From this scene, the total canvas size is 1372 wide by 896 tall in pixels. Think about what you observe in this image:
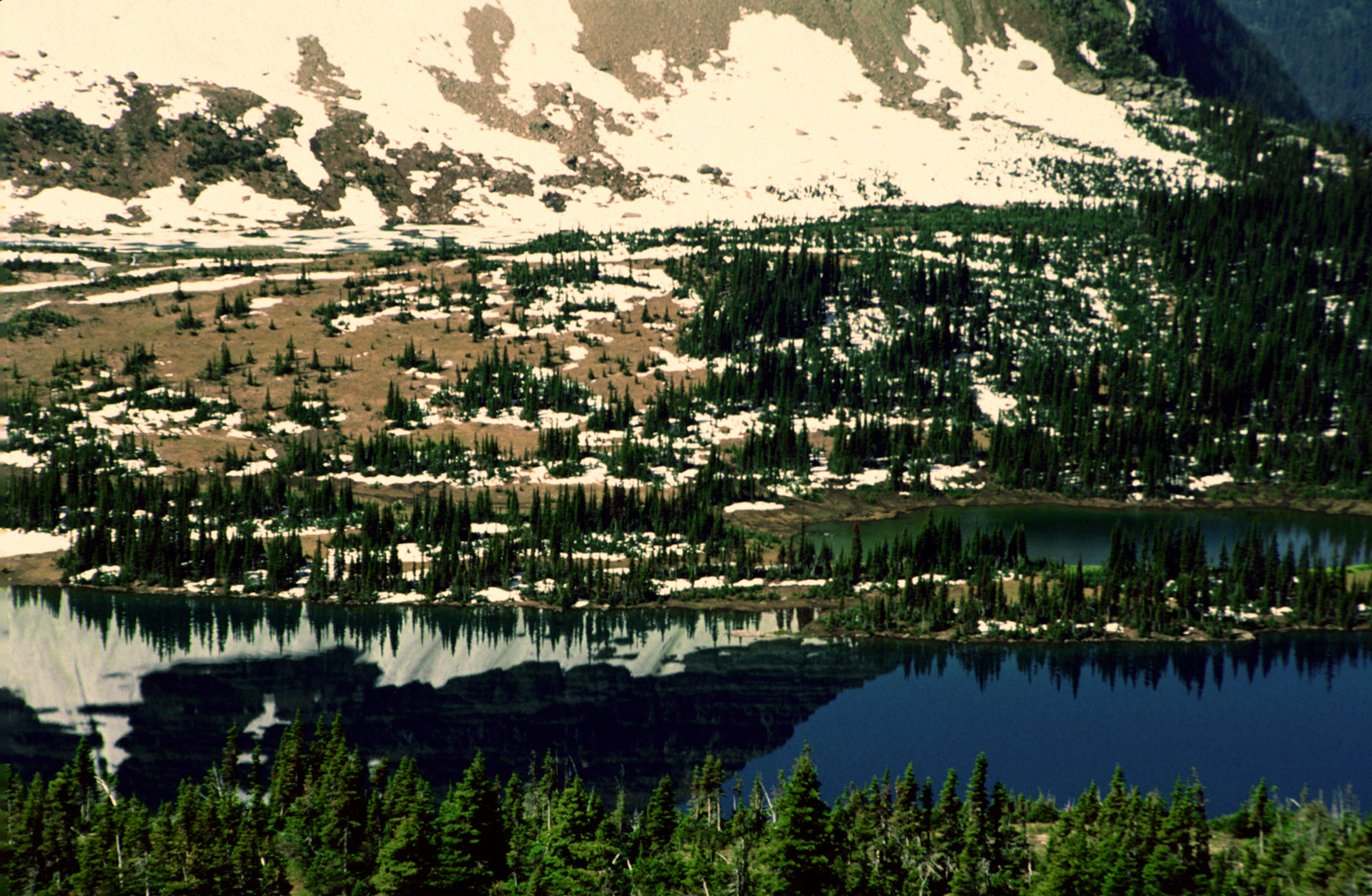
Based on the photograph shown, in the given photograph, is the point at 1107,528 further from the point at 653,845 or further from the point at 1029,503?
the point at 653,845

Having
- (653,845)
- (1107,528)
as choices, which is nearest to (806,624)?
(1107,528)

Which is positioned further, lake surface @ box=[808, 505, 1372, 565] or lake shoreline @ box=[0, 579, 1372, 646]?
lake surface @ box=[808, 505, 1372, 565]

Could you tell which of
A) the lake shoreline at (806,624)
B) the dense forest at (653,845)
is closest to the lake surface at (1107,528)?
the lake shoreline at (806,624)

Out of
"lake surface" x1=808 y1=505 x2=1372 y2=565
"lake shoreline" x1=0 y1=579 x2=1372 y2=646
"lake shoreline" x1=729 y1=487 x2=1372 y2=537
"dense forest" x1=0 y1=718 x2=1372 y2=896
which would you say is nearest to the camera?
"dense forest" x1=0 y1=718 x2=1372 y2=896

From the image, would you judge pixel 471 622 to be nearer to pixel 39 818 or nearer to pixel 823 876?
pixel 39 818

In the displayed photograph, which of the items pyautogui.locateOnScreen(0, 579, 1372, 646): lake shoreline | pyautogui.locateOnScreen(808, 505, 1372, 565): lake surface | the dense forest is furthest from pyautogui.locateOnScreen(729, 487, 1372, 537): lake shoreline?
the dense forest

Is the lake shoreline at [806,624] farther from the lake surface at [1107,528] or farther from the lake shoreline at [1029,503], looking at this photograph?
the lake shoreline at [1029,503]

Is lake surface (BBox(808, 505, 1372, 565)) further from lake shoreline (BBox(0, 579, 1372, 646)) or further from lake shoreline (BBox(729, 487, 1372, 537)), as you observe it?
lake shoreline (BBox(0, 579, 1372, 646))
